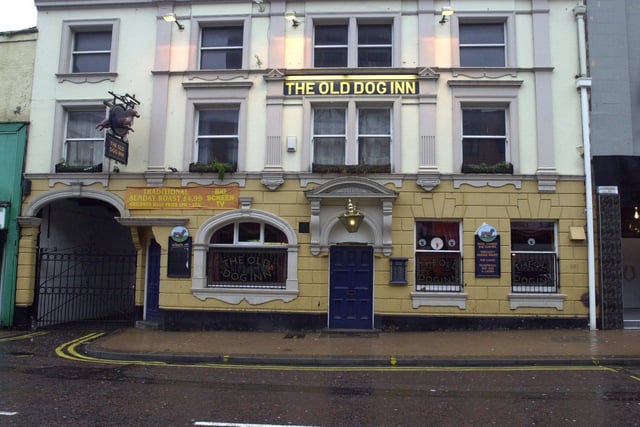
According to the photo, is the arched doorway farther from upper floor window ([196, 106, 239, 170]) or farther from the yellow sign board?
upper floor window ([196, 106, 239, 170])

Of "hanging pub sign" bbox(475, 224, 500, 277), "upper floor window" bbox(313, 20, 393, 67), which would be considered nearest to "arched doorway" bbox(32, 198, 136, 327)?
"upper floor window" bbox(313, 20, 393, 67)

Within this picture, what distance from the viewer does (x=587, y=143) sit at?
12.3 meters

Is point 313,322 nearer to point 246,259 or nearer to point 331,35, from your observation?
point 246,259

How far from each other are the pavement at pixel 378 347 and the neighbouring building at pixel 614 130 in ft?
4.77

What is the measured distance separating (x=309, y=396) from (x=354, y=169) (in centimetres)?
706

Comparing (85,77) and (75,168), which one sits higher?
(85,77)

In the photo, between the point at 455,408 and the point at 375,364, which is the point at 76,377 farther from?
the point at 455,408

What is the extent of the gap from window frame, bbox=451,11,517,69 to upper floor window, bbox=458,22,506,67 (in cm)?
13

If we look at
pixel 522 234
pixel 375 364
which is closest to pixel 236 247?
pixel 375 364

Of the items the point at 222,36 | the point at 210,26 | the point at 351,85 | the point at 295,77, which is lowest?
the point at 351,85

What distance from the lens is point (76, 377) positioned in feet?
26.2

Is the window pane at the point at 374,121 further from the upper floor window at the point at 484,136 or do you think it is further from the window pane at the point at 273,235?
the window pane at the point at 273,235

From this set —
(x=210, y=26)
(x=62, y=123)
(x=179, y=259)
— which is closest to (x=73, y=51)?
(x=62, y=123)

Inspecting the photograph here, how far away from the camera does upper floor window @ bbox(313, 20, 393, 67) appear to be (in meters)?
13.3
